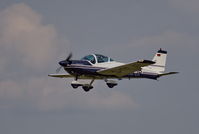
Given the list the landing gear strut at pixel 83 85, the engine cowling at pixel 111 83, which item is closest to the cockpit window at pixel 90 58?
the landing gear strut at pixel 83 85

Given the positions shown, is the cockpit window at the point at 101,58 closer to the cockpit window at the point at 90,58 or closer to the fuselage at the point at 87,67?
Result: the fuselage at the point at 87,67

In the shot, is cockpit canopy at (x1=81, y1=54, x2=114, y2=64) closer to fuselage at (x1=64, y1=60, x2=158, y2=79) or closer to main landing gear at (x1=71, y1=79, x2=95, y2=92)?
fuselage at (x1=64, y1=60, x2=158, y2=79)

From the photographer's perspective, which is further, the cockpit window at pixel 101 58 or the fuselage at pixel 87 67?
the cockpit window at pixel 101 58

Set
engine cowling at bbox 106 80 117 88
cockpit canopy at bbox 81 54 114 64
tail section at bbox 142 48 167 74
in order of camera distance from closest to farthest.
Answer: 1. cockpit canopy at bbox 81 54 114 64
2. engine cowling at bbox 106 80 117 88
3. tail section at bbox 142 48 167 74

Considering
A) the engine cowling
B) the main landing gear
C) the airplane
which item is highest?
the airplane

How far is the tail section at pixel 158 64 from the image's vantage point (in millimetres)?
45659

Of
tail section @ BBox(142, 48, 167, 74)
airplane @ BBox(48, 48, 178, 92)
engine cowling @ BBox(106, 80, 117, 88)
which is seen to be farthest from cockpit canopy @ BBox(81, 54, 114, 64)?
tail section @ BBox(142, 48, 167, 74)

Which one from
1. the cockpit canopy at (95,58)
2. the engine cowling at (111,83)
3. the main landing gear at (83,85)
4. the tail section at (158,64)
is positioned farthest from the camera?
the tail section at (158,64)

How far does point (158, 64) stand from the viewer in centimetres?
4706

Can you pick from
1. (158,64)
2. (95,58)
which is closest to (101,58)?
(95,58)

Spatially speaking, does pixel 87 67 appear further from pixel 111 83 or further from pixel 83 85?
pixel 111 83

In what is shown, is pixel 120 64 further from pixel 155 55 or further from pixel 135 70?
pixel 155 55

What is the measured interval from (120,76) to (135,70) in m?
1.80

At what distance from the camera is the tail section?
45.7 m
